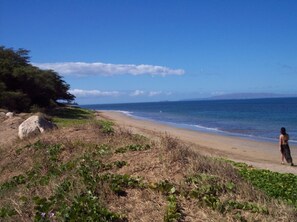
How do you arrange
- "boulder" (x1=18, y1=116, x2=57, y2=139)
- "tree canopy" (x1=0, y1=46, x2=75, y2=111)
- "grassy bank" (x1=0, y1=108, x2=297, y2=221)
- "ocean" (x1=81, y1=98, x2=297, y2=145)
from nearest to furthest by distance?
1. "grassy bank" (x1=0, y1=108, x2=297, y2=221)
2. "boulder" (x1=18, y1=116, x2=57, y2=139)
3. "tree canopy" (x1=0, y1=46, x2=75, y2=111)
4. "ocean" (x1=81, y1=98, x2=297, y2=145)

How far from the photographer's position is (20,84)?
123ft

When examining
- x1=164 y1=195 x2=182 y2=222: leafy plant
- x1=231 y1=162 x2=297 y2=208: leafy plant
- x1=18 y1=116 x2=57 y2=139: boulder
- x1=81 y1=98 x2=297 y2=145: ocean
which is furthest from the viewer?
x1=81 y1=98 x2=297 y2=145: ocean

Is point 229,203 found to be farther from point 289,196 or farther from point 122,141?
point 122,141

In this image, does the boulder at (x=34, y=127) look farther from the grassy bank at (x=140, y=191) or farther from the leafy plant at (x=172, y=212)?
the leafy plant at (x=172, y=212)

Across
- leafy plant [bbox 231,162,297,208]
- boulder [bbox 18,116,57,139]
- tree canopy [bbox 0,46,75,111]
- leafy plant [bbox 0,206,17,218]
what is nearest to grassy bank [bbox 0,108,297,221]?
leafy plant [bbox 0,206,17,218]

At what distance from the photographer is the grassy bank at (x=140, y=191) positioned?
5.02m

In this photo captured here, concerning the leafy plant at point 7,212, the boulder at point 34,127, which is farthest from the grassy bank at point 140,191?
the boulder at point 34,127

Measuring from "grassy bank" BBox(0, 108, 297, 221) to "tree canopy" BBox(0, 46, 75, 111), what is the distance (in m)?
25.5

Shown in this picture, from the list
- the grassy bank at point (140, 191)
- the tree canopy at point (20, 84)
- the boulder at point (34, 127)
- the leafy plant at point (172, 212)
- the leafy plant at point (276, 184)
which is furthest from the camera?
the tree canopy at point (20, 84)

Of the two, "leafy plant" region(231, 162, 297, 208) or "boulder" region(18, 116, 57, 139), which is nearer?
"leafy plant" region(231, 162, 297, 208)

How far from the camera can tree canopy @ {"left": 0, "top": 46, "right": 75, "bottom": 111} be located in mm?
32406

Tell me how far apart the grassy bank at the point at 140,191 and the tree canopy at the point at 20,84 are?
2551 centimetres

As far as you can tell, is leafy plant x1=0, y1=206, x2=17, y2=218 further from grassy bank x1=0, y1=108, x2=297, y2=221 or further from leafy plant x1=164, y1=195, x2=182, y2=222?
leafy plant x1=164, y1=195, x2=182, y2=222

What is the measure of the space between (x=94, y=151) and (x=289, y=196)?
3.89 meters
